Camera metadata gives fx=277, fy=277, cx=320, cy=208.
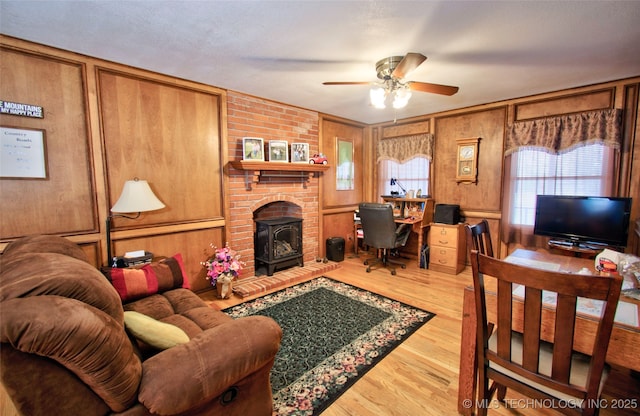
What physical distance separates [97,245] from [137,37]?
1800mm

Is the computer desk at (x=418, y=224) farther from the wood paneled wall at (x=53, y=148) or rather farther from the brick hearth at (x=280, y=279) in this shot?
the wood paneled wall at (x=53, y=148)

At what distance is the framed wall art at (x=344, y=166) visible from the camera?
15.6 ft

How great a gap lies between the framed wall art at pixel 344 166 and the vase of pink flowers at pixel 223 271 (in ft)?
7.57

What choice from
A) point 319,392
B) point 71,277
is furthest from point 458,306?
point 71,277

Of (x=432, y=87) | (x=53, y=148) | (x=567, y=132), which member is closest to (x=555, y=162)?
(x=567, y=132)

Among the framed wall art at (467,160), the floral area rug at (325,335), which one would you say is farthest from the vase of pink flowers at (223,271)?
the framed wall art at (467,160)

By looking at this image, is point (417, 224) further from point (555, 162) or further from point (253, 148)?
point (253, 148)

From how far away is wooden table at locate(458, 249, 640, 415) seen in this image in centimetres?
112

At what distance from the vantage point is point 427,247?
14.1 ft

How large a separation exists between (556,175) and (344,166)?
114 inches

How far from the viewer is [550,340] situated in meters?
1.28

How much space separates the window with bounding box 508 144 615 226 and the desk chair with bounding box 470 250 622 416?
111 inches

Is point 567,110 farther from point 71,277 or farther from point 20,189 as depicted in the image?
point 20,189

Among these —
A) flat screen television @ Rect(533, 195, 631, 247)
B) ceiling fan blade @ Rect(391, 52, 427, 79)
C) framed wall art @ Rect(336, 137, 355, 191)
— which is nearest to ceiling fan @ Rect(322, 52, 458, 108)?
ceiling fan blade @ Rect(391, 52, 427, 79)
